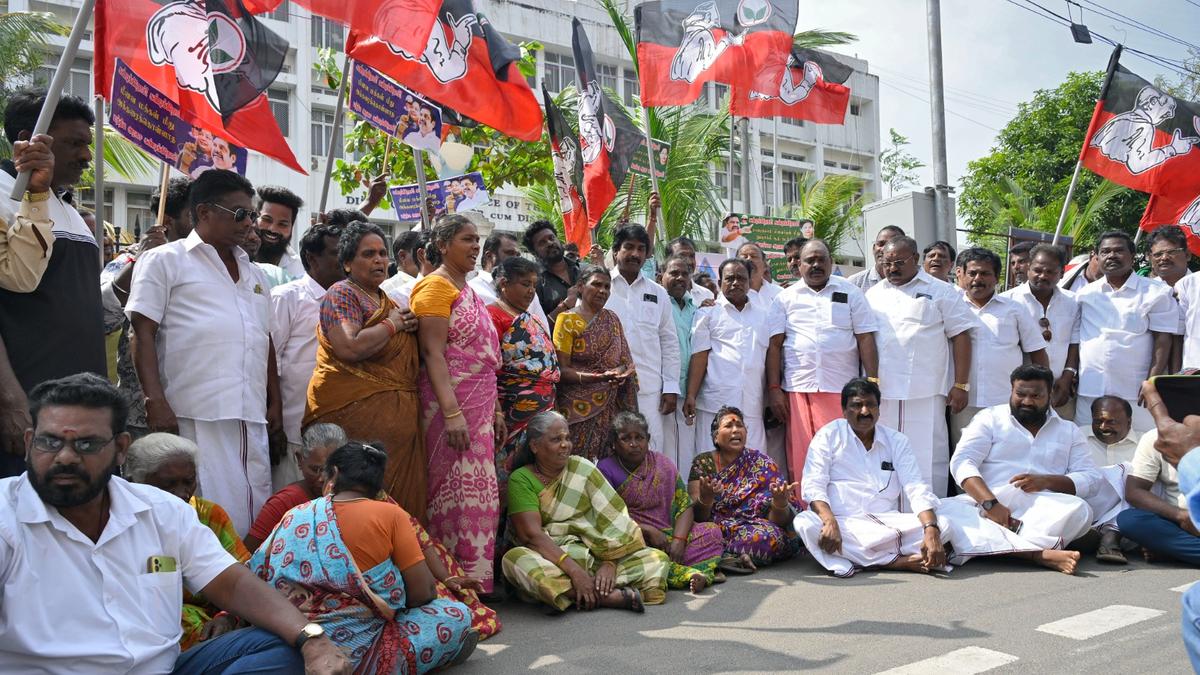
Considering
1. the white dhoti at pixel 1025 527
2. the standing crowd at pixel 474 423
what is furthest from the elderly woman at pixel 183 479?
the white dhoti at pixel 1025 527

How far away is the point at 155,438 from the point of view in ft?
12.6

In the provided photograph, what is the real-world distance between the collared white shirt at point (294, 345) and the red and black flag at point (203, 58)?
0.91m

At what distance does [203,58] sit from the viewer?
5598mm

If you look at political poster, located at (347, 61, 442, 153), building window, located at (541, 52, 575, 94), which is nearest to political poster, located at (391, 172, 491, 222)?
political poster, located at (347, 61, 442, 153)

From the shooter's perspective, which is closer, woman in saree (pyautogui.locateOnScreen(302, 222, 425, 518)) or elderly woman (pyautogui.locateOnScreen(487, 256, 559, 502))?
woman in saree (pyautogui.locateOnScreen(302, 222, 425, 518))

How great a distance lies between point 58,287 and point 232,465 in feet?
3.63

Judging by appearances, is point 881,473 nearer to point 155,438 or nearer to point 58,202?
point 155,438

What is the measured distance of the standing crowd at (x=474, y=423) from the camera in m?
3.05

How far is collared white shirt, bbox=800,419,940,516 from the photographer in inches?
237

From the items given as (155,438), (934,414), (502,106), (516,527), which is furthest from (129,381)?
(934,414)

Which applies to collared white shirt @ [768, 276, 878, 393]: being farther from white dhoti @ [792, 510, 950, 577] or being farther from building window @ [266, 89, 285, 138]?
building window @ [266, 89, 285, 138]

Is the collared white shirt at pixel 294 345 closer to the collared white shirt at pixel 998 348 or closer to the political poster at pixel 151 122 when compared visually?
the political poster at pixel 151 122

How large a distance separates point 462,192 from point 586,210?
4.70ft

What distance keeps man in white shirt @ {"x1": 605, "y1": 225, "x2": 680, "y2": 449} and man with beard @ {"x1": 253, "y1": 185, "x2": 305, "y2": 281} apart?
2108 millimetres
